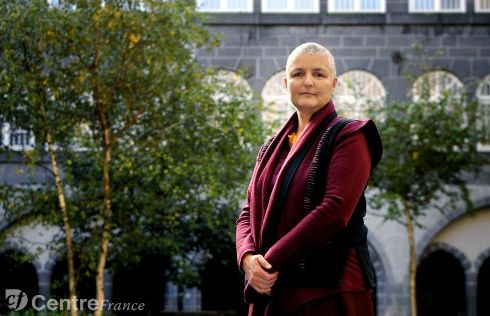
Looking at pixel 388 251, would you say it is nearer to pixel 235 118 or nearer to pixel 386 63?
pixel 386 63

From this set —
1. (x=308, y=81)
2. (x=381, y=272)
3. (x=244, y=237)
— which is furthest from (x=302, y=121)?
(x=381, y=272)

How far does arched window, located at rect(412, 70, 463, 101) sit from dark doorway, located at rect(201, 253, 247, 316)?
17.5 ft

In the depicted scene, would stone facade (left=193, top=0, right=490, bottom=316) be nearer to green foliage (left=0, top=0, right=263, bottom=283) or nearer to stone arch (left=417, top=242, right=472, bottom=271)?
stone arch (left=417, top=242, right=472, bottom=271)

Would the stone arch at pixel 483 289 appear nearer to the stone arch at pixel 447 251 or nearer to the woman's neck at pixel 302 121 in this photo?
the stone arch at pixel 447 251

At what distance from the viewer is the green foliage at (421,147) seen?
1670 centimetres

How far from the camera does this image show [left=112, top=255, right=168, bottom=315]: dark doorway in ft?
55.2

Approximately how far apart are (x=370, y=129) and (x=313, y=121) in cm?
28

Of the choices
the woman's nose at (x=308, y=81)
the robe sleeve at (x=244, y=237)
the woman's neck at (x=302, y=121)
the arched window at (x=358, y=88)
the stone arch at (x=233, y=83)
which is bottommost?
the robe sleeve at (x=244, y=237)

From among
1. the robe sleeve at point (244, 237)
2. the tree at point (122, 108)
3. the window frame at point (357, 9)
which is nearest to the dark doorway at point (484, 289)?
the window frame at point (357, 9)

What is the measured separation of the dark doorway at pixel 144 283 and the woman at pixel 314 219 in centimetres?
1140

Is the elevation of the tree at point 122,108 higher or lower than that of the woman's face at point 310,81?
higher

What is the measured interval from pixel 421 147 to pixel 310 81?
1308 centimetres

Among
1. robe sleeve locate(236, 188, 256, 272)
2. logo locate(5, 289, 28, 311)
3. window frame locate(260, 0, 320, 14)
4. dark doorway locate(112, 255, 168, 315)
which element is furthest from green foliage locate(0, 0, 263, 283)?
robe sleeve locate(236, 188, 256, 272)

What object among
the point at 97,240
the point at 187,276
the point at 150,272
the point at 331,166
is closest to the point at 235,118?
the point at 97,240
